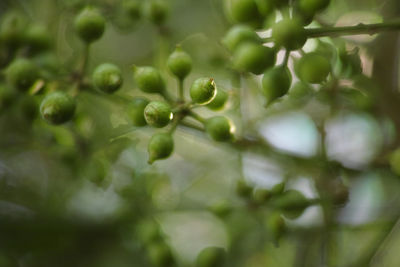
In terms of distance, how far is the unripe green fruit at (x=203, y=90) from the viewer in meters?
1.28

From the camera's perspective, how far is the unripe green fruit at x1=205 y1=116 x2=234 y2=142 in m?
1.38

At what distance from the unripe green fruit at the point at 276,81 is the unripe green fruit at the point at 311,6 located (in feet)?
0.49

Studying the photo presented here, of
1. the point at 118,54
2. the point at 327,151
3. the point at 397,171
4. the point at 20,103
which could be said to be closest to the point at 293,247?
the point at 327,151

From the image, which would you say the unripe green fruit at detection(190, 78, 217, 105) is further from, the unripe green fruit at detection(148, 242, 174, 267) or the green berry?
the unripe green fruit at detection(148, 242, 174, 267)

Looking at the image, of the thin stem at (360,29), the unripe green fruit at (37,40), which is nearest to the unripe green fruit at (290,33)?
the thin stem at (360,29)

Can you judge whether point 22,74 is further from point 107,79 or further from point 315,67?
→ point 315,67

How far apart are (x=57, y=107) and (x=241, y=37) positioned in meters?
0.54

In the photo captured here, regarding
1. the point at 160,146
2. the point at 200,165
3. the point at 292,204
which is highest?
the point at 160,146

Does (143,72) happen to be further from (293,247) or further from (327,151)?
(293,247)

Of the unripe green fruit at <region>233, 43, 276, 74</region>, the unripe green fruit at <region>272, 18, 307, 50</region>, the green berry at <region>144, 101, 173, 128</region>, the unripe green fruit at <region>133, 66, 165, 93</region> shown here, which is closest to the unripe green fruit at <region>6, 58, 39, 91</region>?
the unripe green fruit at <region>133, 66, 165, 93</region>

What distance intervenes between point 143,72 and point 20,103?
1.60ft

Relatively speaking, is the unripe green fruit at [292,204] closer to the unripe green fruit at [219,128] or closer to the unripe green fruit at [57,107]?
the unripe green fruit at [219,128]

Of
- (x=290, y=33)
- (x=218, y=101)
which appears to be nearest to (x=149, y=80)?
(x=218, y=101)

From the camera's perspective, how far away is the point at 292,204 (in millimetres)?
1488
